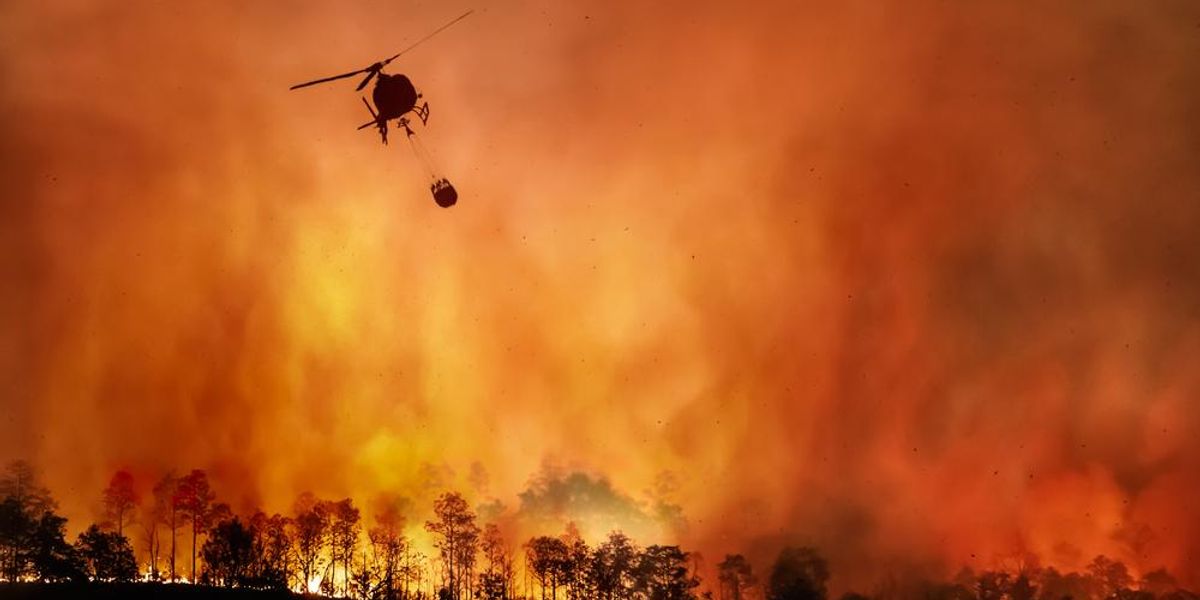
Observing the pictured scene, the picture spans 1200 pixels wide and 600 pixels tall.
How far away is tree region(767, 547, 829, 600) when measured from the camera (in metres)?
127

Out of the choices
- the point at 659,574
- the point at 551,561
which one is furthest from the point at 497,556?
the point at 659,574

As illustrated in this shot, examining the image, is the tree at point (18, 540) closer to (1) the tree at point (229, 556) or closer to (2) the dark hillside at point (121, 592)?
(2) the dark hillside at point (121, 592)

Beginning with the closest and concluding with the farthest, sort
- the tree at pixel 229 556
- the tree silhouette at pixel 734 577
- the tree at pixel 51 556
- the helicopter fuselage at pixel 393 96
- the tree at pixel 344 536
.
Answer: the helicopter fuselage at pixel 393 96 → the tree at pixel 51 556 → the tree at pixel 229 556 → the tree at pixel 344 536 → the tree silhouette at pixel 734 577

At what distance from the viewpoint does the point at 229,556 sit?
347 ft

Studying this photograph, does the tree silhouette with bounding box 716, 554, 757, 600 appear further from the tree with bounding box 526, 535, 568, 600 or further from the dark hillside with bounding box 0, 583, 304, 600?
the dark hillside with bounding box 0, 583, 304, 600

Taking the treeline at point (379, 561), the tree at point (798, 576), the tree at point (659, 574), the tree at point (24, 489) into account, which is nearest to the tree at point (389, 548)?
the treeline at point (379, 561)

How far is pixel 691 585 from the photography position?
119188mm

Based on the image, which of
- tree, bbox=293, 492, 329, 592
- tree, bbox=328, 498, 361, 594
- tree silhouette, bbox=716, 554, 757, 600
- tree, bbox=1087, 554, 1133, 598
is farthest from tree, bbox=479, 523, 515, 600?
tree, bbox=1087, 554, 1133, 598

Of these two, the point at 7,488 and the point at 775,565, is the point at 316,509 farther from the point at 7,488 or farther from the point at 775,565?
the point at 775,565

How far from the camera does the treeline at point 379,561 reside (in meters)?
104

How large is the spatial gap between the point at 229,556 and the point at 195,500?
26.0m

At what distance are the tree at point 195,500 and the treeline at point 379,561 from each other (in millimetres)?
265

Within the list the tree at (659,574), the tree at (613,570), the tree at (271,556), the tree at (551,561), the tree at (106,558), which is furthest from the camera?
the tree at (551,561)

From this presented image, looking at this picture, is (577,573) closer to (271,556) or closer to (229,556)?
(271,556)
